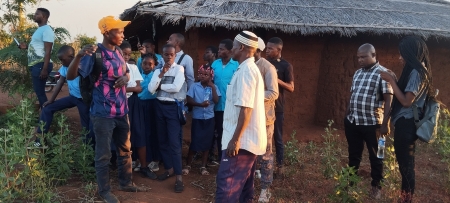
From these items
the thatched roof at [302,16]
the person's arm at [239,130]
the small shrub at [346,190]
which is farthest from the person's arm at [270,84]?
the thatched roof at [302,16]

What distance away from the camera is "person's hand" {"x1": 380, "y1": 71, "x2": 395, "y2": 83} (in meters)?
3.53

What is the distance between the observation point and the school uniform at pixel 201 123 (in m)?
4.74

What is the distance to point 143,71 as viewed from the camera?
4.76 m

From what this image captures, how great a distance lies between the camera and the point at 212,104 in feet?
15.8

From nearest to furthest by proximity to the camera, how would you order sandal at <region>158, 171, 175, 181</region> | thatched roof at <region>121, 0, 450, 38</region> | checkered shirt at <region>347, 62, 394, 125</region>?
checkered shirt at <region>347, 62, 394, 125</region> → sandal at <region>158, 171, 175, 181</region> → thatched roof at <region>121, 0, 450, 38</region>

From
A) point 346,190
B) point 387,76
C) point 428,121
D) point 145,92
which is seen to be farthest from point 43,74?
point 428,121

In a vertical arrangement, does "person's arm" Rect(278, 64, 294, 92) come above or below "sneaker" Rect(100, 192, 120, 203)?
above

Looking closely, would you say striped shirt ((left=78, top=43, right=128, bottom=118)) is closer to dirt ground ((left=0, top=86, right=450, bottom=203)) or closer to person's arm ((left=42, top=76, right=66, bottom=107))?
dirt ground ((left=0, top=86, right=450, bottom=203))

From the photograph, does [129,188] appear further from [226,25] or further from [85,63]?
[226,25]

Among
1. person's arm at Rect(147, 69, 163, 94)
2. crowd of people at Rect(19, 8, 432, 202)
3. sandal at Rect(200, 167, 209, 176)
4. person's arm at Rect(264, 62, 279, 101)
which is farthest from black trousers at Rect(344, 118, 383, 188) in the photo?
person's arm at Rect(147, 69, 163, 94)

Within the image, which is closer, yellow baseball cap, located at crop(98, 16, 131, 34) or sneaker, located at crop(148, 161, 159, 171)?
yellow baseball cap, located at crop(98, 16, 131, 34)

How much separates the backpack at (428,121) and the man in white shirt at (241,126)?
4.93 feet

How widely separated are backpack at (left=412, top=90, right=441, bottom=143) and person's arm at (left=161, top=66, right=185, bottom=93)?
2.41 m

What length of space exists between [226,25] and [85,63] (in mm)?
3010
